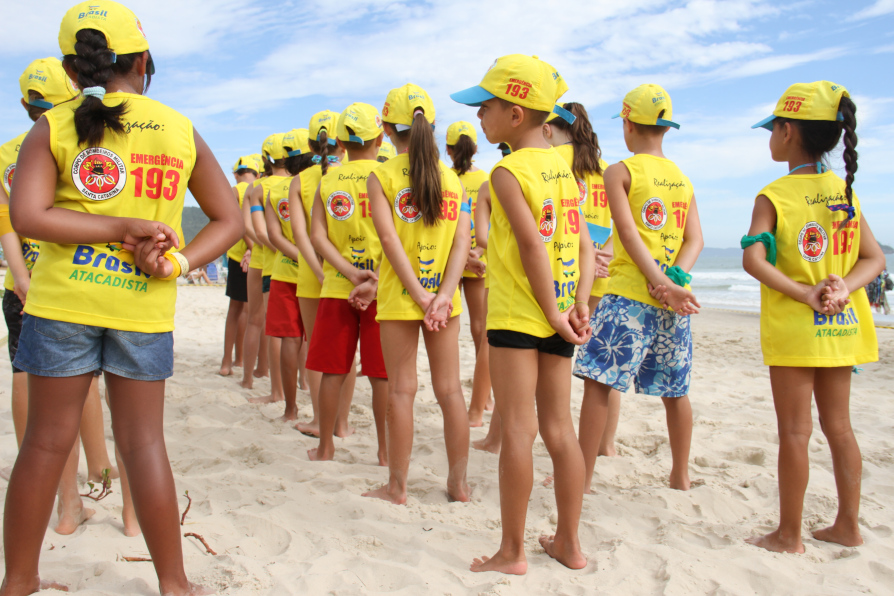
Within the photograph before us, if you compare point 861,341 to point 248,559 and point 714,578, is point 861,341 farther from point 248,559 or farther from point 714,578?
point 248,559

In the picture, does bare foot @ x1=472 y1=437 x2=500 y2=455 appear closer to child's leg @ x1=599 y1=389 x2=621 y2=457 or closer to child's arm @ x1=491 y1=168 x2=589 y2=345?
child's leg @ x1=599 y1=389 x2=621 y2=457

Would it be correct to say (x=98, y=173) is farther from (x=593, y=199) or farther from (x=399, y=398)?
(x=593, y=199)

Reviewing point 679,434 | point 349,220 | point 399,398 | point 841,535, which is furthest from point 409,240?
point 841,535

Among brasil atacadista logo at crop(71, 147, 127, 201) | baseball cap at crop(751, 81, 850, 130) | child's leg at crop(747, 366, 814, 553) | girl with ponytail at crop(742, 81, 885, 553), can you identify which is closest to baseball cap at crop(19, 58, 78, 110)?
brasil atacadista logo at crop(71, 147, 127, 201)

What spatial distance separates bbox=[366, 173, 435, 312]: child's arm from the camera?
3211 mm

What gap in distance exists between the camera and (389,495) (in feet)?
10.9

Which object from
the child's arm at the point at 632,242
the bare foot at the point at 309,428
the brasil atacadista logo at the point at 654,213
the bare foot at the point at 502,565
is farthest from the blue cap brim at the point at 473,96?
the bare foot at the point at 309,428

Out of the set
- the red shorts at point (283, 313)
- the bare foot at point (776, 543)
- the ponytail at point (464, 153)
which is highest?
the ponytail at point (464, 153)

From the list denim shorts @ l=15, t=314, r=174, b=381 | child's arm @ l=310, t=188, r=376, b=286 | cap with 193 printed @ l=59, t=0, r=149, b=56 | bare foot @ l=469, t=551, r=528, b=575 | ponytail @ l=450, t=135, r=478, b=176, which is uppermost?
ponytail @ l=450, t=135, r=478, b=176

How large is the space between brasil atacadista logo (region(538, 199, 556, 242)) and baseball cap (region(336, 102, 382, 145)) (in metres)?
1.63

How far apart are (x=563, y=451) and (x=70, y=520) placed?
217 centimetres

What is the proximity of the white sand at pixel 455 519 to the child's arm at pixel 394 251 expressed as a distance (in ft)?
3.52

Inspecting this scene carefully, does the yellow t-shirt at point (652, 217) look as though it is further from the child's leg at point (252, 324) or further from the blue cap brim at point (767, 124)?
the child's leg at point (252, 324)

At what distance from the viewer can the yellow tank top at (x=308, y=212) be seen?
14.4 feet
